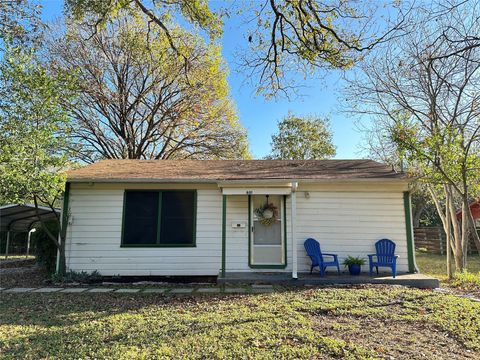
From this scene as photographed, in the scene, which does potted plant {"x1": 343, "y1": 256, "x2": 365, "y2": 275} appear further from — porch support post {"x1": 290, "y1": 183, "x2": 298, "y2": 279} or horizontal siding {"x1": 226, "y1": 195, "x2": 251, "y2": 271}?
horizontal siding {"x1": 226, "y1": 195, "x2": 251, "y2": 271}

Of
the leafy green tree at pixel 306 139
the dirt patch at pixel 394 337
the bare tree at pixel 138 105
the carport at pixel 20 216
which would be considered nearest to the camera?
the dirt patch at pixel 394 337

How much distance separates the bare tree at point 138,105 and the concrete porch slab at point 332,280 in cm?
917

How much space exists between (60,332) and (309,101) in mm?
6319

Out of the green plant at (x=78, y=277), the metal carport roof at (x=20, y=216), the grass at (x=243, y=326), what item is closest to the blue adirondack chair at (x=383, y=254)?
the grass at (x=243, y=326)

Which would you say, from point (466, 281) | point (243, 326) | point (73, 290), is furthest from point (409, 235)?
point (73, 290)

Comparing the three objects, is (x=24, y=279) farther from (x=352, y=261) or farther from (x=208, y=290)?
(x=352, y=261)

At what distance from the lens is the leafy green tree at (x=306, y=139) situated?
24.1 m

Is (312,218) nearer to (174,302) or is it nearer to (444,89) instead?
(174,302)

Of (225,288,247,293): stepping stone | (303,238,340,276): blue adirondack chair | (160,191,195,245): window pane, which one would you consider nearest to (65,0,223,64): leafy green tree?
(160,191,195,245): window pane

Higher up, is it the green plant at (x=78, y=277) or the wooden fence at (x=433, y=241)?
the wooden fence at (x=433, y=241)

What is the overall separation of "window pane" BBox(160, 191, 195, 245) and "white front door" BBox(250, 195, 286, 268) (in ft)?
5.00

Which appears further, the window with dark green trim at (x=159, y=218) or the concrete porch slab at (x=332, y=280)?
the window with dark green trim at (x=159, y=218)

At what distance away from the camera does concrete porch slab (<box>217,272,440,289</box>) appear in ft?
22.5

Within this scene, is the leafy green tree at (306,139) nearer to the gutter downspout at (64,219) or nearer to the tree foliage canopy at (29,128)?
the gutter downspout at (64,219)
